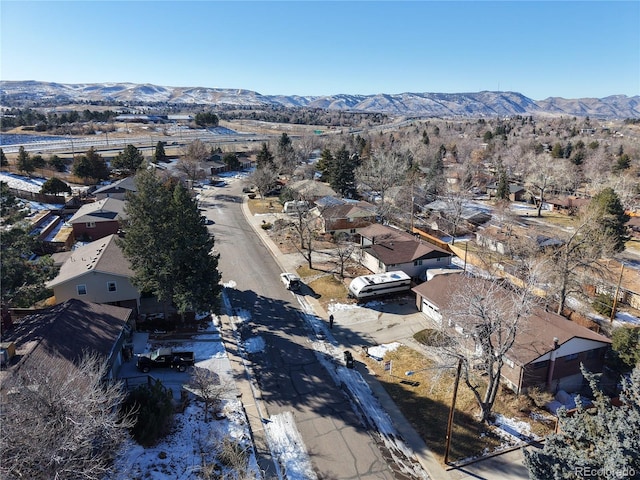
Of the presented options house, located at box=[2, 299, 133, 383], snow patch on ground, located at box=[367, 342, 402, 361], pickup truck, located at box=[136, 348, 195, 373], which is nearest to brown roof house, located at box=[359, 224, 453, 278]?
snow patch on ground, located at box=[367, 342, 402, 361]

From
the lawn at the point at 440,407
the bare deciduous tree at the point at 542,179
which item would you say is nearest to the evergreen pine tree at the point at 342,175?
the bare deciduous tree at the point at 542,179

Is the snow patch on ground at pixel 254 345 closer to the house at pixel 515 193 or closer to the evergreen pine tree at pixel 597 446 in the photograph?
the evergreen pine tree at pixel 597 446

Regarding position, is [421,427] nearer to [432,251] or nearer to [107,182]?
[432,251]

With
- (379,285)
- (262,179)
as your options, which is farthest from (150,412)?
(262,179)

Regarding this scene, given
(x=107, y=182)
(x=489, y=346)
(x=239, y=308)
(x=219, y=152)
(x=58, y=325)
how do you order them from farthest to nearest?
(x=219, y=152)
(x=107, y=182)
(x=239, y=308)
(x=58, y=325)
(x=489, y=346)

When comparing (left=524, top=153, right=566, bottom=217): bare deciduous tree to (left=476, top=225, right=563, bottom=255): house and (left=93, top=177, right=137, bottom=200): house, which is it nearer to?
(left=476, top=225, right=563, bottom=255): house

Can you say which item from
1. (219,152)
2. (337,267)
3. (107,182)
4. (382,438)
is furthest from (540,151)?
(382,438)
